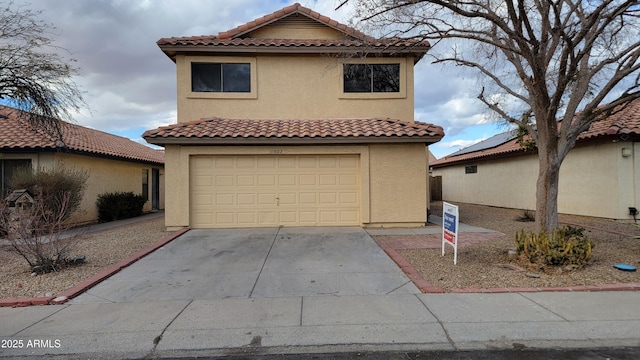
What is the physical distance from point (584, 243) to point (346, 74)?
912 centimetres

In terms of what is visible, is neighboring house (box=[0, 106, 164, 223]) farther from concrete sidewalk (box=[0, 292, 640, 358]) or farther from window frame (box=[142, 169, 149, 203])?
concrete sidewalk (box=[0, 292, 640, 358])

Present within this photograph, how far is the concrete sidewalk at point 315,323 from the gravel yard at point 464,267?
0.54 m

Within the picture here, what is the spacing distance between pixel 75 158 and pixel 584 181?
776 inches

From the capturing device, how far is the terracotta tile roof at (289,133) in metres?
11.2

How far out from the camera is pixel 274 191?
11.9 m

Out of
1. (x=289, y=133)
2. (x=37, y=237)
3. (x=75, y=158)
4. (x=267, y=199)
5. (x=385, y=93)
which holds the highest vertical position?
(x=385, y=93)

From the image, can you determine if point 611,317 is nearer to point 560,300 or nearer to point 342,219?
point 560,300

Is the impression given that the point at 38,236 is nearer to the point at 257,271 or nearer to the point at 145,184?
the point at 257,271

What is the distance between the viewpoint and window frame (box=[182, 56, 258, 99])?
13000mm

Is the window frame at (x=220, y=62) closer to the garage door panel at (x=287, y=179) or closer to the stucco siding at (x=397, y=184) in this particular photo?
the garage door panel at (x=287, y=179)

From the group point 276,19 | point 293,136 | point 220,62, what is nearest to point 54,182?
point 220,62

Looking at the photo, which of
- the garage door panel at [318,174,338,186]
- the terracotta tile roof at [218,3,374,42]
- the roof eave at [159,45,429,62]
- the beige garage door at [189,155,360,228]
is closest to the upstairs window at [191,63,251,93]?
the roof eave at [159,45,429,62]

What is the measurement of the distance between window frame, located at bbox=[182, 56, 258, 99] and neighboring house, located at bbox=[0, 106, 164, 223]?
446 cm

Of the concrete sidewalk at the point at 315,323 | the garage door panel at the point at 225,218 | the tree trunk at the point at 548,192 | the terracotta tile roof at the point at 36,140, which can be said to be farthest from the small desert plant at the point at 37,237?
the tree trunk at the point at 548,192
